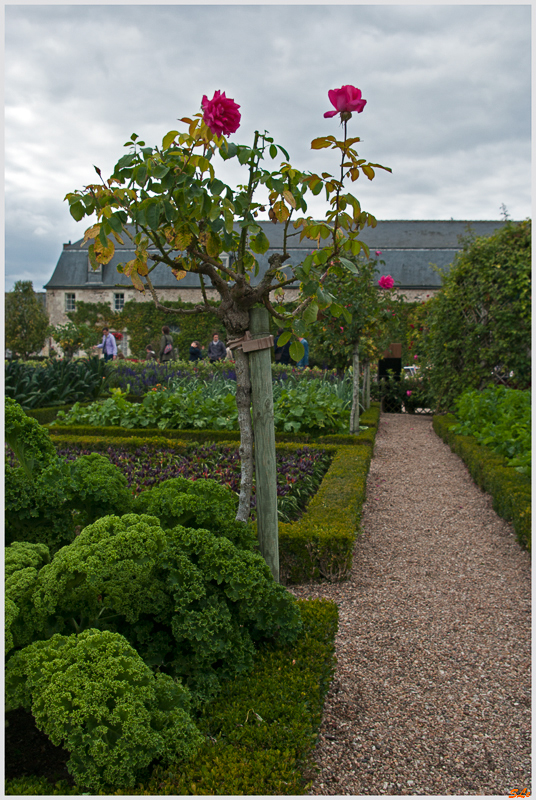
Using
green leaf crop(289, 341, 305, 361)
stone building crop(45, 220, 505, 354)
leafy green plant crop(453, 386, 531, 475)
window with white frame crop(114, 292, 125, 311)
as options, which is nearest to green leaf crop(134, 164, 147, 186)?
green leaf crop(289, 341, 305, 361)

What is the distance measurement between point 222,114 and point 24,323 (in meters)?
24.3

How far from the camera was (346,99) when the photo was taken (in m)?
1.72

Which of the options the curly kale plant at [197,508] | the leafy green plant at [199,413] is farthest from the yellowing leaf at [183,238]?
the leafy green plant at [199,413]

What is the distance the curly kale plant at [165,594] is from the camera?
5.19 feet

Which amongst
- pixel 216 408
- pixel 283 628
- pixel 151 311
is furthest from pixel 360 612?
pixel 151 311

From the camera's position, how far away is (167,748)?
4.46 feet

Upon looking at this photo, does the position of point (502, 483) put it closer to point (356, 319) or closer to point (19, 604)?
point (356, 319)

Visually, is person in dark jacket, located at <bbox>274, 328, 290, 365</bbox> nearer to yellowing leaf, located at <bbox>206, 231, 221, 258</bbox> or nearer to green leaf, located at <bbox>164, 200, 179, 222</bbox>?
yellowing leaf, located at <bbox>206, 231, 221, 258</bbox>

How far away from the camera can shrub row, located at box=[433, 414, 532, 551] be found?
12.9ft

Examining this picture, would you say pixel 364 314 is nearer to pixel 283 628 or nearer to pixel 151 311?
pixel 283 628

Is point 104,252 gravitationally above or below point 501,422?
above

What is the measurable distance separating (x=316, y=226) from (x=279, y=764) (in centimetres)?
166

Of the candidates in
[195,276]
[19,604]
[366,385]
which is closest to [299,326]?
[19,604]

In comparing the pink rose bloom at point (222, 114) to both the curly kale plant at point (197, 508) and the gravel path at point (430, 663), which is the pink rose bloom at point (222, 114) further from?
the gravel path at point (430, 663)
